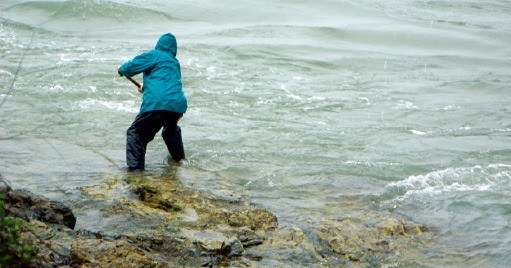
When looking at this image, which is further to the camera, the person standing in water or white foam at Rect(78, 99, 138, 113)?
white foam at Rect(78, 99, 138, 113)

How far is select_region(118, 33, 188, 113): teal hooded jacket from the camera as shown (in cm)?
817

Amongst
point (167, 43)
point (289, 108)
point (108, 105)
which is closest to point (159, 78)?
point (167, 43)

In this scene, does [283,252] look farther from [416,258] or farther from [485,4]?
[485,4]

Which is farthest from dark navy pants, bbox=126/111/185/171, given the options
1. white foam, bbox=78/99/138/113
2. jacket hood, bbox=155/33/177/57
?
white foam, bbox=78/99/138/113

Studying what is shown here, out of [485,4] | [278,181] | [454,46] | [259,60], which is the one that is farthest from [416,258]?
[485,4]

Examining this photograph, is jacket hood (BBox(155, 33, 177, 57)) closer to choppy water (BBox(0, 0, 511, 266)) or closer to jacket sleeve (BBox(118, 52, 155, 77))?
jacket sleeve (BBox(118, 52, 155, 77))

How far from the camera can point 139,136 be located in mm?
8367

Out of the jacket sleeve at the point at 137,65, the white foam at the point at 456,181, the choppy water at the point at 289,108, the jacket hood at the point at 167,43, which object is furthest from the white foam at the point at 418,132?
the jacket sleeve at the point at 137,65

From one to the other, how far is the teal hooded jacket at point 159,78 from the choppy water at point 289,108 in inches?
31.9

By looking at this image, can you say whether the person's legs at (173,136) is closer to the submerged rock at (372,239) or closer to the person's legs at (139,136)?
the person's legs at (139,136)

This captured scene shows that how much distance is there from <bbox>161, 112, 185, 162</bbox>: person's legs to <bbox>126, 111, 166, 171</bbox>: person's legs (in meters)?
0.17

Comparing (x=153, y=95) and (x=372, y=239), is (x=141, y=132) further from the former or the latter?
(x=372, y=239)

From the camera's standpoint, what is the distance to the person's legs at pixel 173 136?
853 centimetres

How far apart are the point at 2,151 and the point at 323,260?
15.2 ft
